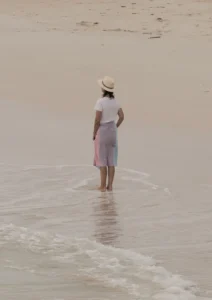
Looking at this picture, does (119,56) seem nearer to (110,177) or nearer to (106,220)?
(110,177)

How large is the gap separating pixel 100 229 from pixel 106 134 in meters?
1.96

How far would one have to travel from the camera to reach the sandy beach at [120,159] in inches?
270

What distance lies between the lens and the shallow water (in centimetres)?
655

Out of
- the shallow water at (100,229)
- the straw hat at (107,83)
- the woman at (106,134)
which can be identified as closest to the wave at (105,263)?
the shallow water at (100,229)

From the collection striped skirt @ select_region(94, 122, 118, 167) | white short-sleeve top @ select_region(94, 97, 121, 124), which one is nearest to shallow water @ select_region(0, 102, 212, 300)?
striped skirt @ select_region(94, 122, 118, 167)

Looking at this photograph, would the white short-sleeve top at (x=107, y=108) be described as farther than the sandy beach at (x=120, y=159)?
Yes

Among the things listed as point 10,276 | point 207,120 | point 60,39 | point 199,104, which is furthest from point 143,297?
point 60,39

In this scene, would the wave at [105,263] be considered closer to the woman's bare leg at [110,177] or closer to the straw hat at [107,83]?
the woman's bare leg at [110,177]

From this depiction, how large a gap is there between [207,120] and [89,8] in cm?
1150

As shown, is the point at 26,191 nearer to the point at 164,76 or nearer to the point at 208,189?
the point at 208,189

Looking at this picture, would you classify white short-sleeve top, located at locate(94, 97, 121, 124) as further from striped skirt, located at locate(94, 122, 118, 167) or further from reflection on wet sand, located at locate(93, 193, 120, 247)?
reflection on wet sand, located at locate(93, 193, 120, 247)

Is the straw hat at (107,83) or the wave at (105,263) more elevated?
the straw hat at (107,83)

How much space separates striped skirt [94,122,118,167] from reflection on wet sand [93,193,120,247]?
438 millimetres

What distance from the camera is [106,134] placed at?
32.4 feet
